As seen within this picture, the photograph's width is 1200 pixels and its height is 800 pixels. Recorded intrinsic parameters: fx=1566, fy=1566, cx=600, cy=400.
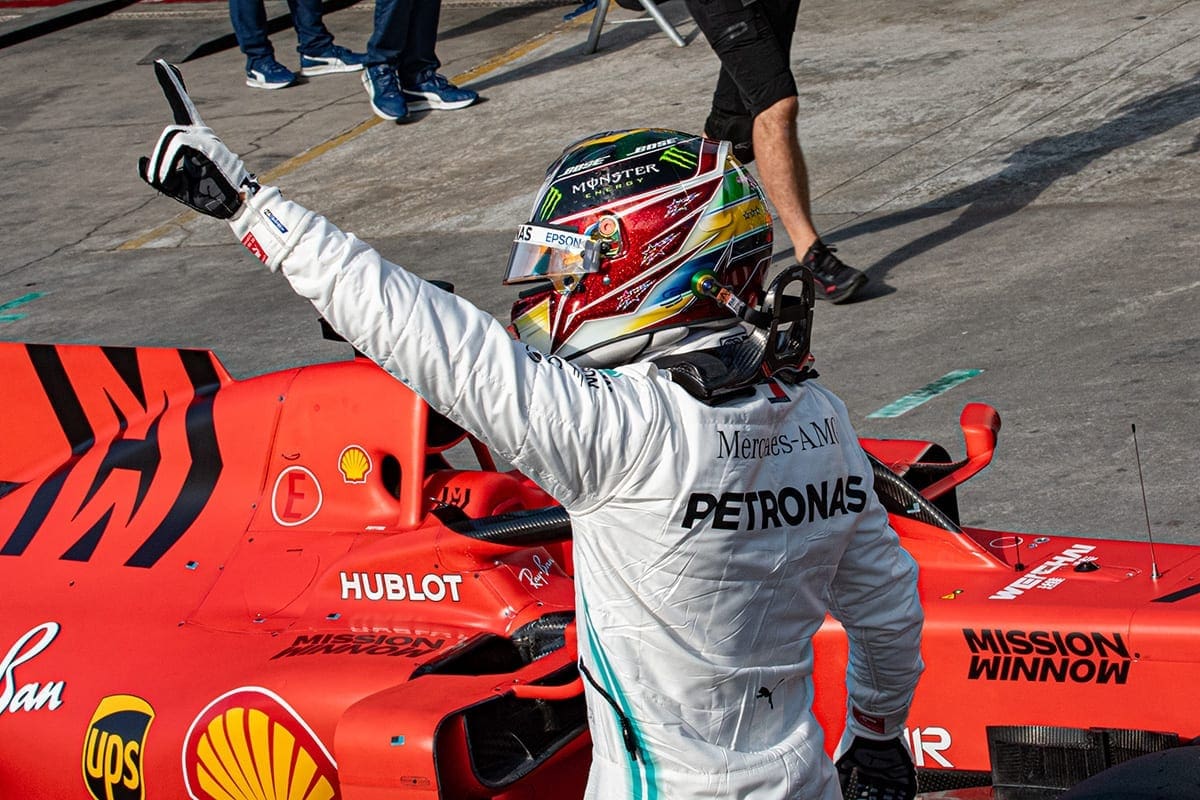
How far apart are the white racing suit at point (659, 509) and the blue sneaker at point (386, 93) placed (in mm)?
9598

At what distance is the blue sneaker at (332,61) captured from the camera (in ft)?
42.7

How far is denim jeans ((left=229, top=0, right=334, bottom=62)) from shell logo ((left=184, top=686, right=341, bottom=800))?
9681mm

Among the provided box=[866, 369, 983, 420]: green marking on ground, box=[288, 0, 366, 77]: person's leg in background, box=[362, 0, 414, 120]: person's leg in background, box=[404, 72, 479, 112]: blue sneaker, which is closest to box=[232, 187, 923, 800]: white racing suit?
box=[866, 369, 983, 420]: green marking on ground

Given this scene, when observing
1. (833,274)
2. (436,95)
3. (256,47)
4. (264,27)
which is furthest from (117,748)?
(256,47)

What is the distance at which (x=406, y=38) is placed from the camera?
11.4 m

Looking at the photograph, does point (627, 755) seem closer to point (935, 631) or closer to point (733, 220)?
point (733, 220)

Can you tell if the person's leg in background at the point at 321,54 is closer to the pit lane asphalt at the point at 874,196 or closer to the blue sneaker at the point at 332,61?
the blue sneaker at the point at 332,61

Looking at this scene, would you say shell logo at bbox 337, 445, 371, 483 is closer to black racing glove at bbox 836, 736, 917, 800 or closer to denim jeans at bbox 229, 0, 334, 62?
black racing glove at bbox 836, 736, 917, 800

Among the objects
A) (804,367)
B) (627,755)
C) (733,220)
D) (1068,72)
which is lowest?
(1068,72)

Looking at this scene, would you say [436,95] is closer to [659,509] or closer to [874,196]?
[874,196]

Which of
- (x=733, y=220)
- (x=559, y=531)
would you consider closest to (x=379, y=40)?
(x=559, y=531)

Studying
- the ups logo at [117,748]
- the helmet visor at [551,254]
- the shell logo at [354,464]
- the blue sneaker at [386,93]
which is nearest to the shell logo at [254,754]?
the ups logo at [117,748]

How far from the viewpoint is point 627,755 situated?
7.09 ft

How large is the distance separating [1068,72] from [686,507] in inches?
336
